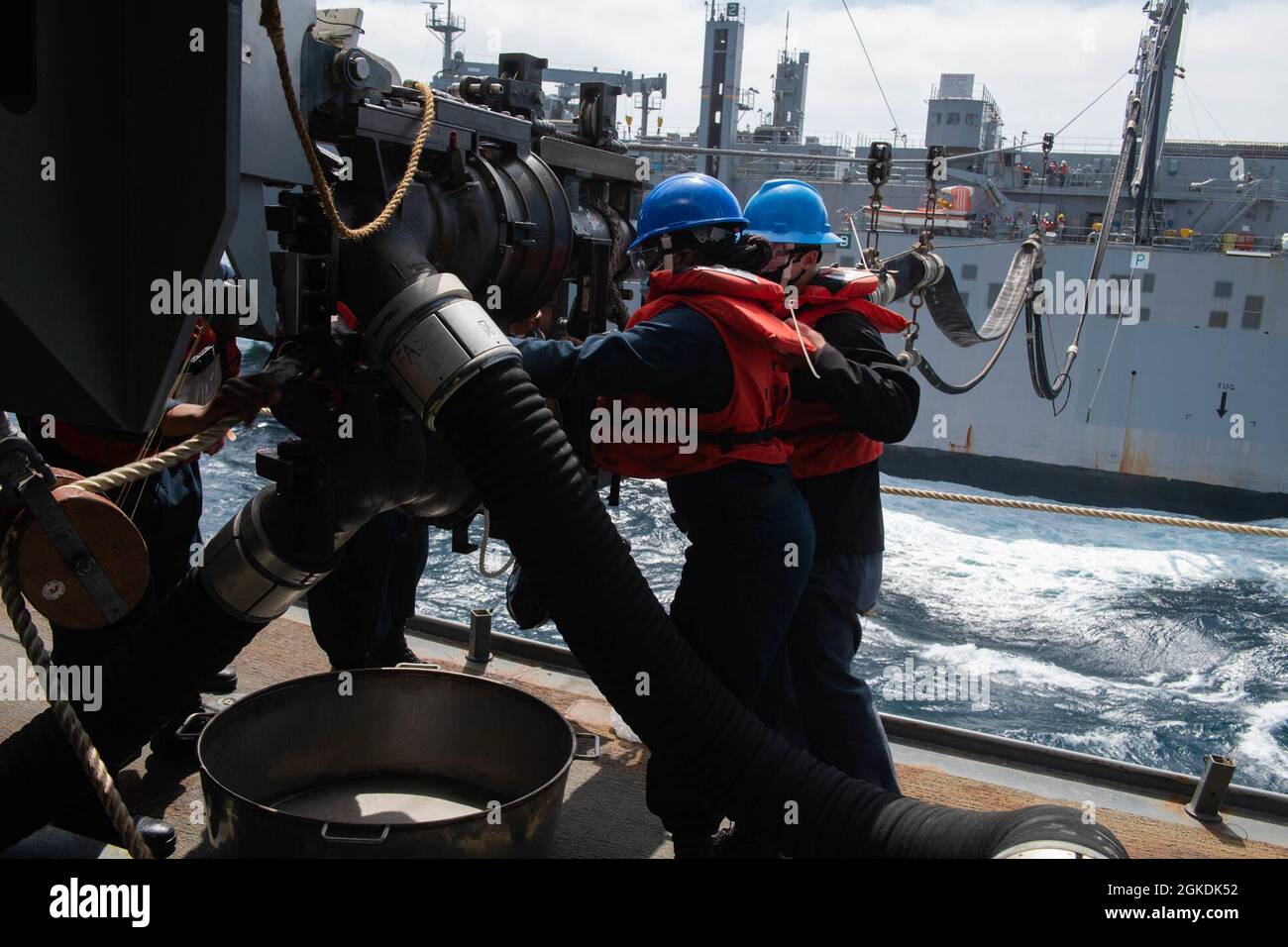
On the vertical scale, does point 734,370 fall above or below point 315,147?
below

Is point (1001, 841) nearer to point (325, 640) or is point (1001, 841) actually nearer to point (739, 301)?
point (739, 301)

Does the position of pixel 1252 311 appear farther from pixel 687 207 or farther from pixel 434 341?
pixel 434 341

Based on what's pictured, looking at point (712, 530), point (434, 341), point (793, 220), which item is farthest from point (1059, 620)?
point (434, 341)

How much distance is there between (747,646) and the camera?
8.96 ft

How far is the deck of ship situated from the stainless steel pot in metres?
0.26

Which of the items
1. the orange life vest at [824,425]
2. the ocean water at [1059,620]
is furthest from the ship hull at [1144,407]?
the orange life vest at [824,425]

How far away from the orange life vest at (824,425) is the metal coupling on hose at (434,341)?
1.17m

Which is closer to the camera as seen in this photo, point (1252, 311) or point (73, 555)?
point (73, 555)

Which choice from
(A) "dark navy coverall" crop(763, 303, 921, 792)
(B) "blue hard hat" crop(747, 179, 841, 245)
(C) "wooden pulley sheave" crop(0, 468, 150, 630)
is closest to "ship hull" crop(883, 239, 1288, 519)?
(B) "blue hard hat" crop(747, 179, 841, 245)

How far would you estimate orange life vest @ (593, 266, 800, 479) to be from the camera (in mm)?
2674

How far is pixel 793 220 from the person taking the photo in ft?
11.2

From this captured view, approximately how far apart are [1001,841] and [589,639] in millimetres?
899

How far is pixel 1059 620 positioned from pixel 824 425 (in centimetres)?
1127
